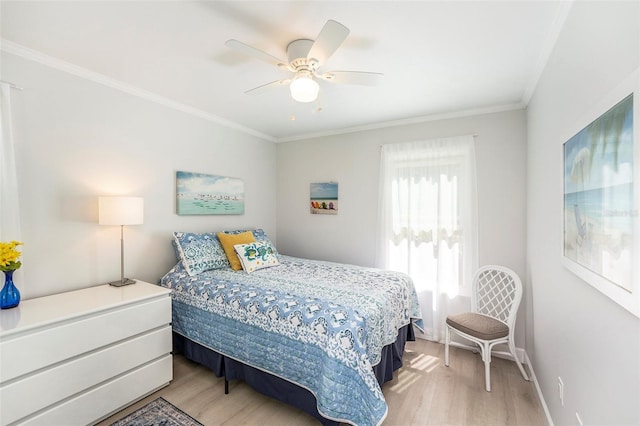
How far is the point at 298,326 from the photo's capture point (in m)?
1.88

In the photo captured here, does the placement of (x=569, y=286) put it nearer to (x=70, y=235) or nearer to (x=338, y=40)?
(x=338, y=40)

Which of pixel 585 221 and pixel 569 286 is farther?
pixel 569 286

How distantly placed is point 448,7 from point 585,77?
30.1 inches

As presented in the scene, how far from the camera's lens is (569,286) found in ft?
4.89

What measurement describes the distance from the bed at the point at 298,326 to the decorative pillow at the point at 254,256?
3cm

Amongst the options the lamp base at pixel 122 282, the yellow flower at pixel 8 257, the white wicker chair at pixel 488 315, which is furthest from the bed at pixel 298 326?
the yellow flower at pixel 8 257

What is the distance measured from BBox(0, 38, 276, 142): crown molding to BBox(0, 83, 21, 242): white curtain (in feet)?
0.98

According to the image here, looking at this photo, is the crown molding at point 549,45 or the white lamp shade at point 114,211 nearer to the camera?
the crown molding at point 549,45

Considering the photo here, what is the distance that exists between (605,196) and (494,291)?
2203mm

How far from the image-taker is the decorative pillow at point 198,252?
109 inches

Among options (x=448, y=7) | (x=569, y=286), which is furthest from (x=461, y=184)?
(x=448, y=7)

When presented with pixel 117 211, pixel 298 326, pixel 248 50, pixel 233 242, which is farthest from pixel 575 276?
pixel 117 211

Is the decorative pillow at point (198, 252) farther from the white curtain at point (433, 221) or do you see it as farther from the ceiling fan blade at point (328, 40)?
the ceiling fan blade at point (328, 40)

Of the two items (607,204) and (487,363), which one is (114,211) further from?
(487,363)
